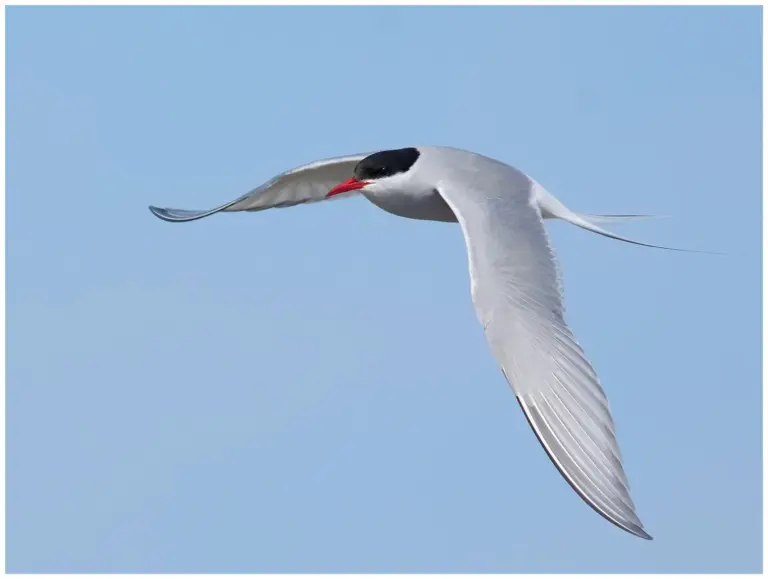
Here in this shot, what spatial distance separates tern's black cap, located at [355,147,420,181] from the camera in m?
10.1

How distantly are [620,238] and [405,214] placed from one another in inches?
62.2

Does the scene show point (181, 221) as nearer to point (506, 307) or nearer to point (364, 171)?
point (364, 171)

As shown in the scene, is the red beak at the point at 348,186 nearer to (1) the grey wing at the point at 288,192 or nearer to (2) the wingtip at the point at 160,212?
(1) the grey wing at the point at 288,192

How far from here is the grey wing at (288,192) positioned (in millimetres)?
11195

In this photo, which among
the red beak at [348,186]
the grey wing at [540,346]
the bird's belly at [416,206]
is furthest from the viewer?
the red beak at [348,186]

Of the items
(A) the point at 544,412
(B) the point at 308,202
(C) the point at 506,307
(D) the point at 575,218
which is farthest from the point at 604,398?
(B) the point at 308,202

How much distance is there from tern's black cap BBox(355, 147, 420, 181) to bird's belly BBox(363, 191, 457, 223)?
0.15m

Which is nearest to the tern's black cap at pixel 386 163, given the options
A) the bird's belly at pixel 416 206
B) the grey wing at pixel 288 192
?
the bird's belly at pixel 416 206

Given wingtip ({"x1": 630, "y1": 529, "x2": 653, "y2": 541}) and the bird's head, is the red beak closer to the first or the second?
the bird's head

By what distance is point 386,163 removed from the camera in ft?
33.4

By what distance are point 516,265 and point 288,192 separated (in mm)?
3446

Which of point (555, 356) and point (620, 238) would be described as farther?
point (620, 238)

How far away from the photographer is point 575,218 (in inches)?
411

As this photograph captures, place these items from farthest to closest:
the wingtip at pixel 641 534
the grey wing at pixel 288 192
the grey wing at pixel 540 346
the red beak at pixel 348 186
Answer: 1. the grey wing at pixel 288 192
2. the red beak at pixel 348 186
3. the grey wing at pixel 540 346
4. the wingtip at pixel 641 534
